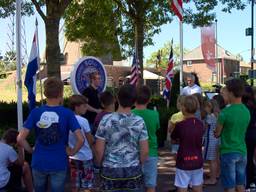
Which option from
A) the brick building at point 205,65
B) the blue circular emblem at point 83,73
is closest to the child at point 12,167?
the blue circular emblem at point 83,73

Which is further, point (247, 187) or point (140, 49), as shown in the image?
point (140, 49)

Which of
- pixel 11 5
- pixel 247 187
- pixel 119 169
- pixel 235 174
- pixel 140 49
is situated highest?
pixel 11 5

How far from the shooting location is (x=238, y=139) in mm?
5598

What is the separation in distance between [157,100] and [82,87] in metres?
9.44

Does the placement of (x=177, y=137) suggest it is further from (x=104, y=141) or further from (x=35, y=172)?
(x=35, y=172)

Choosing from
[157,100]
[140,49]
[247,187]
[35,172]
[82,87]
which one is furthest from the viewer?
[157,100]

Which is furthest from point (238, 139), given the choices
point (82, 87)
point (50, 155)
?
point (82, 87)

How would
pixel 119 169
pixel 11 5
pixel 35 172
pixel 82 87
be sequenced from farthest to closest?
pixel 11 5 → pixel 82 87 → pixel 35 172 → pixel 119 169

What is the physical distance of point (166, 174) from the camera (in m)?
8.47

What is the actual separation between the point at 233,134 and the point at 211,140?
183cm

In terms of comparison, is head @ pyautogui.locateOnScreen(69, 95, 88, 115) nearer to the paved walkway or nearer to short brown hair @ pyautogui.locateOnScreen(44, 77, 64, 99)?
short brown hair @ pyautogui.locateOnScreen(44, 77, 64, 99)

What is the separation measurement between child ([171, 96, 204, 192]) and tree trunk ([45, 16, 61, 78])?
713 centimetres

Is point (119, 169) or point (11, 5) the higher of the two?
point (11, 5)

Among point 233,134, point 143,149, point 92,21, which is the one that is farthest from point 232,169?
point 92,21
